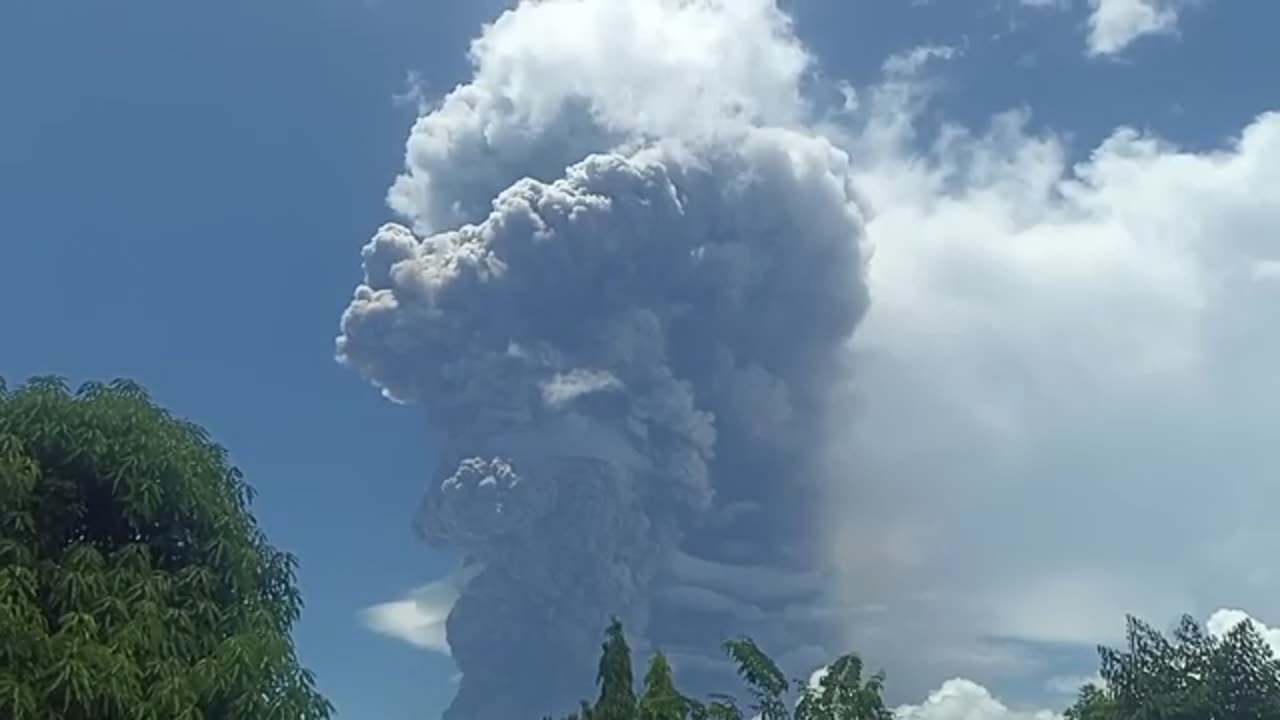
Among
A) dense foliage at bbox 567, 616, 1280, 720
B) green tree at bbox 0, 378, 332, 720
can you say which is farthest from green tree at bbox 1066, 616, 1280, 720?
green tree at bbox 0, 378, 332, 720

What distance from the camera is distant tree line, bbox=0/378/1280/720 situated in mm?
9539

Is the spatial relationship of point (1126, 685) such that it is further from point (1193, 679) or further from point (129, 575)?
point (129, 575)

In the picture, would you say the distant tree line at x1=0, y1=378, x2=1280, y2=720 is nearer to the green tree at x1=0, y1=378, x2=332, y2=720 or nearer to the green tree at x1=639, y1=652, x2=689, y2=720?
the green tree at x1=0, y1=378, x2=332, y2=720

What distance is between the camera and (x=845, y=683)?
2052 centimetres

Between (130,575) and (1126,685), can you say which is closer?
(130,575)

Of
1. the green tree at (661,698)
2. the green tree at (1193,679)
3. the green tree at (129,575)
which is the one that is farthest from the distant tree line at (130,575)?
the green tree at (1193,679)

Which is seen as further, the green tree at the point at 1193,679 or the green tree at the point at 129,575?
the green tree at the point at 1193,679

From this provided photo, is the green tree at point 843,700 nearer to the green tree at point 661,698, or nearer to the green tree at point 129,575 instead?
the green tree at point 661,698

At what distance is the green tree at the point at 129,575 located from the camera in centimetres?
954

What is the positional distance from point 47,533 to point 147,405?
1.34 m

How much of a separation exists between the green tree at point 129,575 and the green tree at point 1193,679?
50.2 ft

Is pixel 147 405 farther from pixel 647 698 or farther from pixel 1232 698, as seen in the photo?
pixel 1232 698

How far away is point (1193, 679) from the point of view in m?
22.8

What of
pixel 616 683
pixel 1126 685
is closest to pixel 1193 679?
pixel 1126 685
